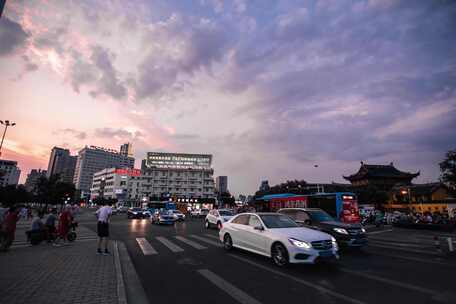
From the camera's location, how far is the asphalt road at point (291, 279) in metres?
5.25

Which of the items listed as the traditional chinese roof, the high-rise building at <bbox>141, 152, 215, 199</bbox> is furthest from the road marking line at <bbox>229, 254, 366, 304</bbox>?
the high-rise building at <bbox>141, 152, 215, 199</bbox>

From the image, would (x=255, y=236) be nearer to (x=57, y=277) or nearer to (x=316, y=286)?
(x=316, y=286)

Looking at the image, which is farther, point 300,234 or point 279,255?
point 279,255

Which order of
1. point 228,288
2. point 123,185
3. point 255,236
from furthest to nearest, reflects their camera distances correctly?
Answer: point 123,185 → point 255,236 → point 228,288

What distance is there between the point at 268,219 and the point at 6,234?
398 inches

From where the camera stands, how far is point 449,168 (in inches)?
1126

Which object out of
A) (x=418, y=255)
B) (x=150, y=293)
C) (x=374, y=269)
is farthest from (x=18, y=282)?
(x=418, y=255)

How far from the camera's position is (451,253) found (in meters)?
10.8

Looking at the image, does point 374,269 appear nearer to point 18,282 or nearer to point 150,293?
point 150,293

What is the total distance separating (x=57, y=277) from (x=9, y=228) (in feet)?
18.6

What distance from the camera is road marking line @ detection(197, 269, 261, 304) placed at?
5078mm

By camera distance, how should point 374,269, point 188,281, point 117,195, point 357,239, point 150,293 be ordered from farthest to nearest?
point 117,195 < point 357,239 < point 374,269 < point 188,281 < point 150,293

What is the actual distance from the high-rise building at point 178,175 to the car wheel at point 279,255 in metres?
102

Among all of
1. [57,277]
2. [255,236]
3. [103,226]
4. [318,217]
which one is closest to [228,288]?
[255,236]
